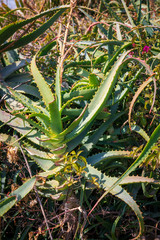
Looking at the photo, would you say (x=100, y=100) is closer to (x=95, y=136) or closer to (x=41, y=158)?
(x=95, y=136)

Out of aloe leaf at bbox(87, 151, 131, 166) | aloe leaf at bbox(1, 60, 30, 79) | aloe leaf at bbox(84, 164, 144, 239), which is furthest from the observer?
aloe leaf at bbox(1, 60, 30, 79)

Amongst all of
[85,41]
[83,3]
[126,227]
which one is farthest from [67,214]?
[83,3]

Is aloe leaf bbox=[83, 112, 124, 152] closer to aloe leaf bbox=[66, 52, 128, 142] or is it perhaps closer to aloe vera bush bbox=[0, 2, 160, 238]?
aloe vera bush bbox=[0, 2, 160, 238]

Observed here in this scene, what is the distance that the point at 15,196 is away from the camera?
934 mm

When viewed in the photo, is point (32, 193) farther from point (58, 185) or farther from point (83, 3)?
point (83, 3)

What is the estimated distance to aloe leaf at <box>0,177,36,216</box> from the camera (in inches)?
35.5

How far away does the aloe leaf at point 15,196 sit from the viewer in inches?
35.5

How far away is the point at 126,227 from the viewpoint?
3.65ft

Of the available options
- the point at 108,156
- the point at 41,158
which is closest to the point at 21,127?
the point at 41,158

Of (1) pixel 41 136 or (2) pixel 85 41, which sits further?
(2) pixel 85 41

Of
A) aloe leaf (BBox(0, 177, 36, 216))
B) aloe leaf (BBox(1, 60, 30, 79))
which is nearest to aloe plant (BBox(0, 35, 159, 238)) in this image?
aloe leaf (BBox(0, 177, 36, 216))

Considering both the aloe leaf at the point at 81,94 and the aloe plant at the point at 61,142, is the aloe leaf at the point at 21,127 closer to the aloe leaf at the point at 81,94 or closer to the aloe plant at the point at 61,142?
the aloe plant at the point at 61,142

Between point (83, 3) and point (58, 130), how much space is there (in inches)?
78.5

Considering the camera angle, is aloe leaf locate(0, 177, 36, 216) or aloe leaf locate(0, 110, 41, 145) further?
A: aloe leaf locate(0, 110, 41, 145)
